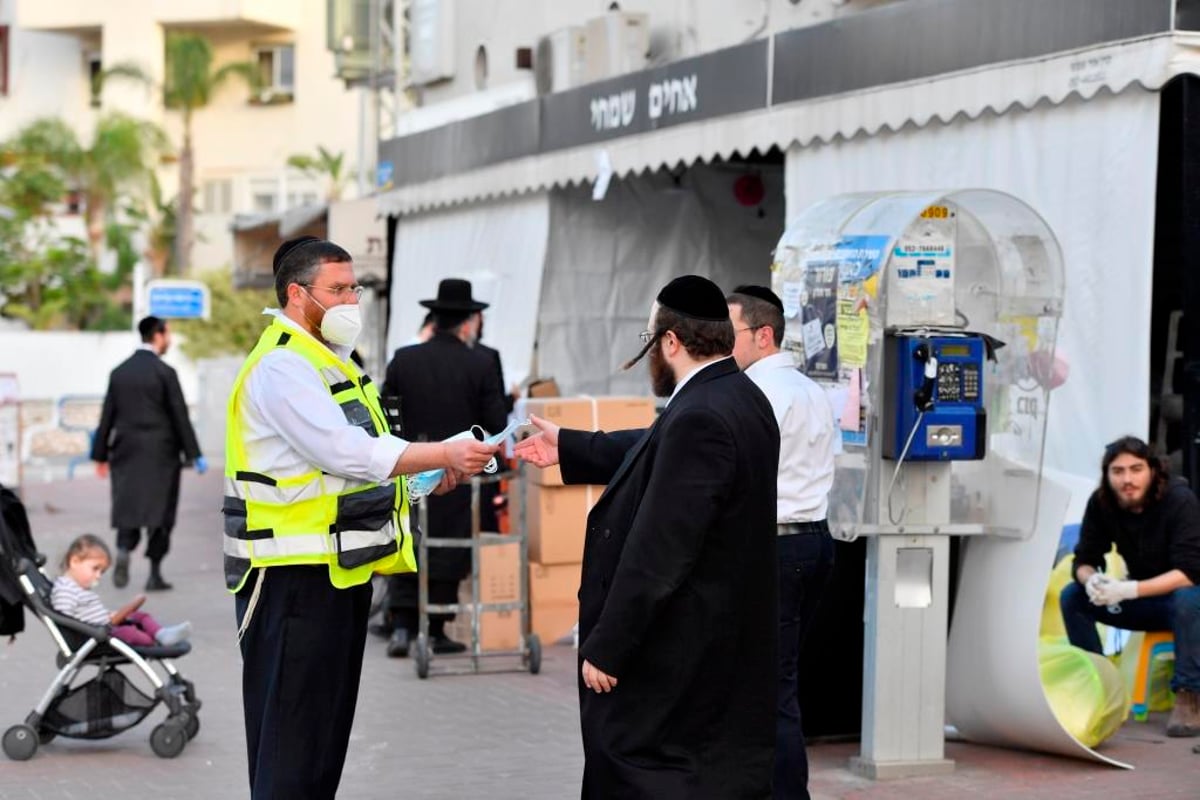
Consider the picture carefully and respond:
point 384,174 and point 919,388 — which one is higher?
point 384,174

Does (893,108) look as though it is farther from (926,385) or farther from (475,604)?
(475,604)

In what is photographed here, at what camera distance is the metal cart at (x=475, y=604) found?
33.1 feet

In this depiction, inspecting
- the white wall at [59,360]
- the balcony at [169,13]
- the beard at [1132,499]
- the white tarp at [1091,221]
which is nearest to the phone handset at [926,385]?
the beard at [1132,499]

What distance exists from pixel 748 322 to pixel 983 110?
11.1 feet

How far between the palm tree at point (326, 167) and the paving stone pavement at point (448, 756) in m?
Answer: 36.4

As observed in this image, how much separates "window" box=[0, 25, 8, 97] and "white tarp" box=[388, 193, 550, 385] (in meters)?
37.2

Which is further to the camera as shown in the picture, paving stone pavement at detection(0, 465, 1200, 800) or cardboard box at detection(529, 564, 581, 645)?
cardboard box at detection(529, 564, 581, 645)

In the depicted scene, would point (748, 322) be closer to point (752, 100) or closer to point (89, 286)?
point (752, 100)

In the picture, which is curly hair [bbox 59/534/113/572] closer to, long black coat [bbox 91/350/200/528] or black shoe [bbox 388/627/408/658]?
black shoe [bbox 388/627/408/658]

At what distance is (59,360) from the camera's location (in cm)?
4284

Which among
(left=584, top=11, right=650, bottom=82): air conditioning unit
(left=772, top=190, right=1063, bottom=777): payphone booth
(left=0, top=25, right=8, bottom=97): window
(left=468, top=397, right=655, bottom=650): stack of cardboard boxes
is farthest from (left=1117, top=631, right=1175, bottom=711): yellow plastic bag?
(left=0, top=25, right=8, bottom=97): window

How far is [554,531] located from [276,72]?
41190 mm

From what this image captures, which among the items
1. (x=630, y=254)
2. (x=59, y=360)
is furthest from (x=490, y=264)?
(x=59, y=360)

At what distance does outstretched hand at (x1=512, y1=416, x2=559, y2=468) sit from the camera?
5.80m
